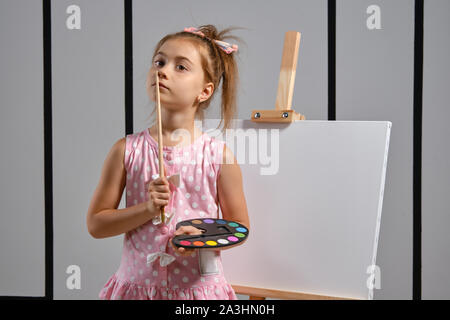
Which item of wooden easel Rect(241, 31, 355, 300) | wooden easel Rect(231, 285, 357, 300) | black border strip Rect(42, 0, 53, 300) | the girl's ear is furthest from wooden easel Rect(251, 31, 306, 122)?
black border strip Rect(42, 0, 53, 300)

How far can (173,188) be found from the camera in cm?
76

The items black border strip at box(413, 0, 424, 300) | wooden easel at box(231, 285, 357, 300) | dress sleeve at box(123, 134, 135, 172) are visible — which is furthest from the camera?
black border strip at box(413, 0, 424, 300)

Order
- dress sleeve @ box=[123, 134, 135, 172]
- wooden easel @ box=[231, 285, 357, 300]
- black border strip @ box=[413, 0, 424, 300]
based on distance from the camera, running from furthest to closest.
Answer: black border strip @ box=[413, 0, 424, 300], wooden easel @ box=[231, 285, 357, 300], dress sleeve @ box=[123, 134, 135, 172]

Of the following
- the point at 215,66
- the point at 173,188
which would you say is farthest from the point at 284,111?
the point at 173,188

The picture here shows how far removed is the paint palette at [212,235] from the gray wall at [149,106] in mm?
563

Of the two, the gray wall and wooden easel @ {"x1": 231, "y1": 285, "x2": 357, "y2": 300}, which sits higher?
the gray wall

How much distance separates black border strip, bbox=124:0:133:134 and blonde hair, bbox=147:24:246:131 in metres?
0.53

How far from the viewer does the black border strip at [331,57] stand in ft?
4.16

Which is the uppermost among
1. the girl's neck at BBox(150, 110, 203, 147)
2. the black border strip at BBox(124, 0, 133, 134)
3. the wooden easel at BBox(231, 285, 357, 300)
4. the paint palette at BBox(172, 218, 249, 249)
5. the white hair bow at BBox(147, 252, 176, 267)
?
the black border strip at BBox(124, 0, 133, 134)

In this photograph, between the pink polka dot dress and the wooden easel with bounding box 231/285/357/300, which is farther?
the wooden easel with bounding box 231/285/357/300

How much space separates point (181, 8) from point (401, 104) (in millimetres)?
758

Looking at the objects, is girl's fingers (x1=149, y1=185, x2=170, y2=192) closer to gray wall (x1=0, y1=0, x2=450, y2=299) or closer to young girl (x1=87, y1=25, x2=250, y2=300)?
young girl (x1=87, y1=25, x2=250, y2=300)

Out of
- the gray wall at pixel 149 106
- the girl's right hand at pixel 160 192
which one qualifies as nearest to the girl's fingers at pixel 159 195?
the girl's right hand at pixel 160 192

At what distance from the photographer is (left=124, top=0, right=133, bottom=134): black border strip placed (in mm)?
1313
